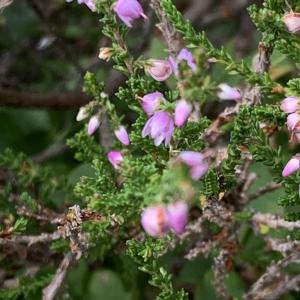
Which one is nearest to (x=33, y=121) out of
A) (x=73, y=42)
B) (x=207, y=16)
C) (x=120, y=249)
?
(x=73, y=42)

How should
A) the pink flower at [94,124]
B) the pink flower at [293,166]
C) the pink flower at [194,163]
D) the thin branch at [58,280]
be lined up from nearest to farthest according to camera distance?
the pink flower at [194,163] < the pink flower at [293,166] < the pink flower at [94,124] < the thin branch at [58,280]

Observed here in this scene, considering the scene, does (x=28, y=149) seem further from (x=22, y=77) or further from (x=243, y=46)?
(x=243, y=46)

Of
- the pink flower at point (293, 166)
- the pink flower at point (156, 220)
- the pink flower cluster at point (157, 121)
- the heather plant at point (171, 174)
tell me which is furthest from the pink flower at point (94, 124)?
the pink flower at point (156, 220)

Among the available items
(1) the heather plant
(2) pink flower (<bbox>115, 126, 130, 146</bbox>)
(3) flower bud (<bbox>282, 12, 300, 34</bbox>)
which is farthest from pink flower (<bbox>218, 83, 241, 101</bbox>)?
(2) pink flower (<bbox>115, 126, 130, 146</bbox>)

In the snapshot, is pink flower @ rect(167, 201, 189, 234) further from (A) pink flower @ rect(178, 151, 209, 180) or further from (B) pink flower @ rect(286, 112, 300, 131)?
(B) pink flower @ rect(286, 112, 300, 131)

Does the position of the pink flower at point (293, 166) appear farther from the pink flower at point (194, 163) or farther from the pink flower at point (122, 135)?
the pink flower at point (122, 135)

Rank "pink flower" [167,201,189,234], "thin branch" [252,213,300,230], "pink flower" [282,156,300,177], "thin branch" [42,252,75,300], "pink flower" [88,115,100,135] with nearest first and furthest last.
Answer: "pink flower" [167,201,189,234] < "pink flower" [282,156,300,177] < "pink flower" [88,115,100,135] < "thin branch" [42,252,75,300] < "thin branch" [252,213,300,230]

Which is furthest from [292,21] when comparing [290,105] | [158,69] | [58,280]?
[58,280]
